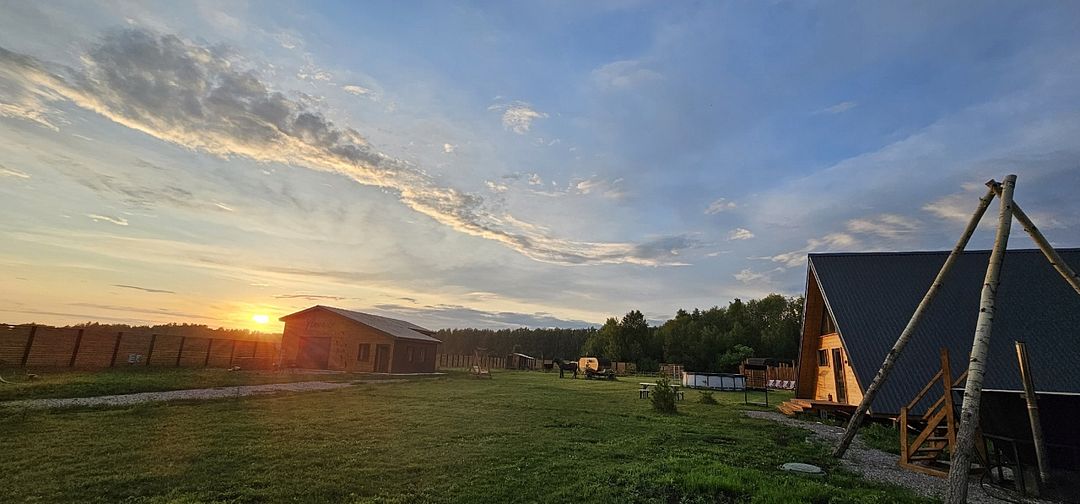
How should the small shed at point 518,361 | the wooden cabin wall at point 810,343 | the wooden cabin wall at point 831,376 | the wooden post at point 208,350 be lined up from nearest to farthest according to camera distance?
the wooden cabin wall at point 831,376, the wooden cabin wall at point 810,343, the wooden post at point 208,350, the small shed at point 518,361

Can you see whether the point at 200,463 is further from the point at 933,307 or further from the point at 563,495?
the point at 933,307

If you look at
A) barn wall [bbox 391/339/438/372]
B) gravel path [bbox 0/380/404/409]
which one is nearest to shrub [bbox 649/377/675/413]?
gravel path [bbox 0/380/404/409]

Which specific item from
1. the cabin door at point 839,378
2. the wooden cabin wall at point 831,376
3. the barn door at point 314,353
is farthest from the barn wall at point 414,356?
the cabin door at point 839,378

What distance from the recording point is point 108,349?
960 inches

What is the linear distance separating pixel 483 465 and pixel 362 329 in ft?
103

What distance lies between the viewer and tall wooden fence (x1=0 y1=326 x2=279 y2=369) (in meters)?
21.4

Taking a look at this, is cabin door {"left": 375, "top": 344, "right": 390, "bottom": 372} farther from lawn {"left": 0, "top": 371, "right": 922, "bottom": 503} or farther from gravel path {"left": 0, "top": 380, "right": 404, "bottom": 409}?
lawn {"left": 0, "top": 371, "right": 922, "bottom": 503}

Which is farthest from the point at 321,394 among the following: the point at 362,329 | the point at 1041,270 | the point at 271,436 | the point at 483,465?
the point at 1041,270

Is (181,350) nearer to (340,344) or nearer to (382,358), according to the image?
(340,344)

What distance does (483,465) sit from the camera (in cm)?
817

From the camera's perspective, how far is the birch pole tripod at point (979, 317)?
6680 millimetres

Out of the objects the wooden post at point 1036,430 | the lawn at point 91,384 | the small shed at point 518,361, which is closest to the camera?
the wooden post at point 1036,430

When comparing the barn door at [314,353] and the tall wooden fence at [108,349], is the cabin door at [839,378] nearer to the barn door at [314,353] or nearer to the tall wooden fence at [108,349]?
the tall wooden fence at [108,349]

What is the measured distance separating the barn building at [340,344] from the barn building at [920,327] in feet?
91.5
